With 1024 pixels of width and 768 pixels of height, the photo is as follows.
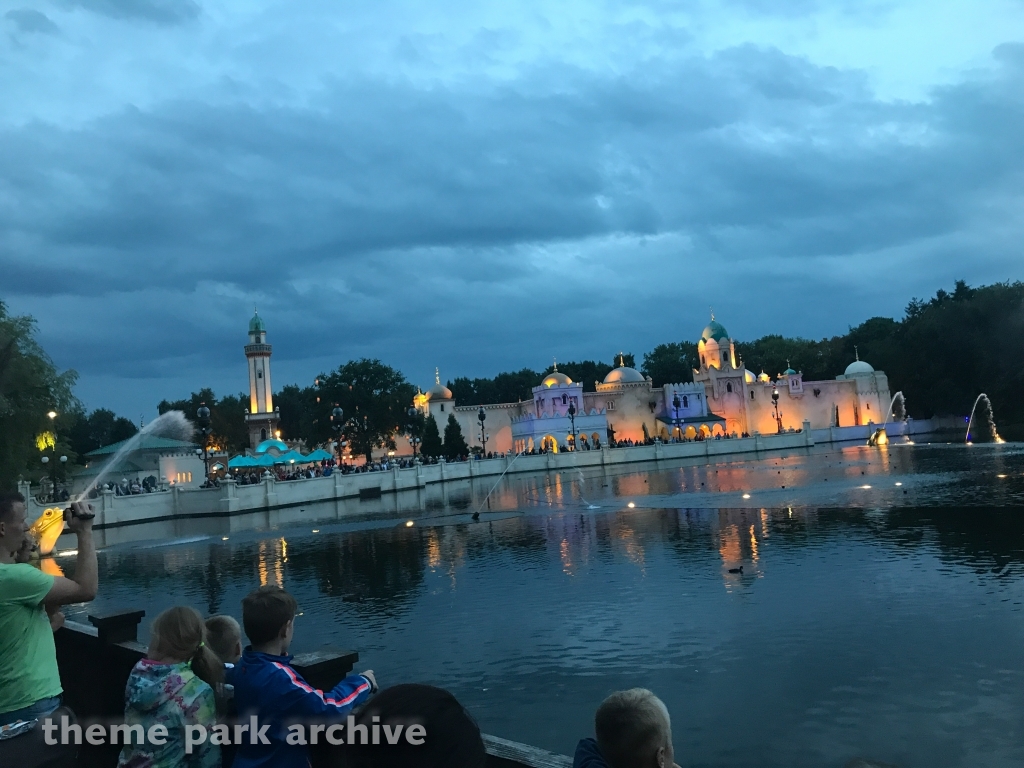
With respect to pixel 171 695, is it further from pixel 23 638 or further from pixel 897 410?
pixel 897 410

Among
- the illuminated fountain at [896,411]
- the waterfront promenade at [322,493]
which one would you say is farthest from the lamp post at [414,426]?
the illuminated fountain at [896,411]

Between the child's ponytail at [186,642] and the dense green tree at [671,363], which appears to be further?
the dense green tree at [671,363]

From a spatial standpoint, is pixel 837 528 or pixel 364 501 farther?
pixel 364 501

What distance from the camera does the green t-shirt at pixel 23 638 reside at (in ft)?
12.1

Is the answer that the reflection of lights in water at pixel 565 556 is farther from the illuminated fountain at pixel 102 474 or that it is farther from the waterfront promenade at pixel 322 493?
the waterfront promenade at pixel 322 493

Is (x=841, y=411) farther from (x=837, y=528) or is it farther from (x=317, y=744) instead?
(x=317, y=744)

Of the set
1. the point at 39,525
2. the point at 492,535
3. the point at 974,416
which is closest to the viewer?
the point at 39,525

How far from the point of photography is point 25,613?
3770 millimetres

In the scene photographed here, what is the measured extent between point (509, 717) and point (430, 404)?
76891 mm

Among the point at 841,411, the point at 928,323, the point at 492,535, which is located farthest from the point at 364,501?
the point at 841,411

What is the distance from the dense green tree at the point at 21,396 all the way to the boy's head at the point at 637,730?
105 ft

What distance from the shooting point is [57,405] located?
35.2m

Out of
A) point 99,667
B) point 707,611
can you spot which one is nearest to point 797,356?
point 707,611

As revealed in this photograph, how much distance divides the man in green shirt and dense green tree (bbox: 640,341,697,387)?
97.3 m
